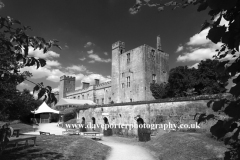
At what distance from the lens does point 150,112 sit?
17734mm

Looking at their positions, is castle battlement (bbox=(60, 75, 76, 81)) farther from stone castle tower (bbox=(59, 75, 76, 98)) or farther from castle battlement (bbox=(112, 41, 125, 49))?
castle battlement (bbox=(112, 41, 125, 49))

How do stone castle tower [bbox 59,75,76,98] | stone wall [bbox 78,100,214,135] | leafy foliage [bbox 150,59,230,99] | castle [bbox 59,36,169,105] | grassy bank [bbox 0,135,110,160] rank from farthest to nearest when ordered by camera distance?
stone castle tower [bbox 59,75,76,98] < castle [bbox 59,36,169,105] < leafy foliage [bbox 150,59,230,99] < stone wall [bbox 78,100,214,135] < grassy bank [bbox 0,135,110,160]

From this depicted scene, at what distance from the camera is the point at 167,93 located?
95.8 feet

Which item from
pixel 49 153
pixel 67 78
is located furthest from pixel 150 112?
pixel 67 78

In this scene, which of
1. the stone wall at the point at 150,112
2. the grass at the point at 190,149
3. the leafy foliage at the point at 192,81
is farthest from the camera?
the leafy foliage at the point at 192,81

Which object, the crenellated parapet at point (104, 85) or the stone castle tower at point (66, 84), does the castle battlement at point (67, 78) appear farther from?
the crenellated parapet at point (104, 85)

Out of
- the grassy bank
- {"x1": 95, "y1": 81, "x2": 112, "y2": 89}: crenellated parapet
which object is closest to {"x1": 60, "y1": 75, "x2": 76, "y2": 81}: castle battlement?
{"x1": 95, "y1": 81, "x2": 112, "y2": 89}: crenellated parapet

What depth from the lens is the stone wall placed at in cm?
1462

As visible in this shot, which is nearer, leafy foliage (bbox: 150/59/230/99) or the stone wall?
the stone wall

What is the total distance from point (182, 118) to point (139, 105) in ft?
16.5

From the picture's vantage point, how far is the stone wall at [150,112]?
1462 cm

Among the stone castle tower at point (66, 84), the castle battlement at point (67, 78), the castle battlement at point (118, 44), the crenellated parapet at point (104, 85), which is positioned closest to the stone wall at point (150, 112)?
the castle battlement at point (118, 44)

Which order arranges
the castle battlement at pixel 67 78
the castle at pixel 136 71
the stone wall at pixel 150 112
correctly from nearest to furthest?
1. the stone wall at pixel 150 112
2. the castle at pixel 136 71
3. the castle battlement at pixel 67 78

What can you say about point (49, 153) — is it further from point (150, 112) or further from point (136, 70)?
point (136, 70)
